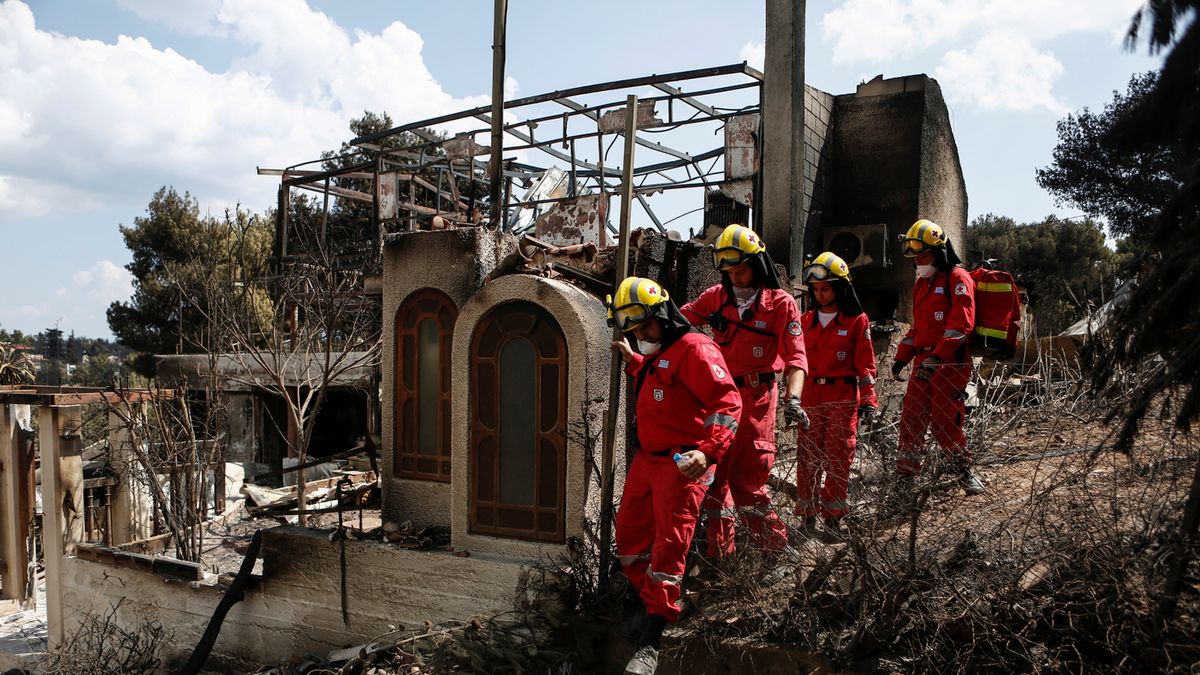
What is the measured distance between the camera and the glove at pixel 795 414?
518cm

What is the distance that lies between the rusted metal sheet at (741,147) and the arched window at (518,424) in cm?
689

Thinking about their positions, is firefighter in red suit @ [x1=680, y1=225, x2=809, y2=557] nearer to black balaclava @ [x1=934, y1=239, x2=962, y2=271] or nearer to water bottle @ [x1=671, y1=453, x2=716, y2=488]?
water bottle @ [x1=671, y1=453, x2=716, y2=488]

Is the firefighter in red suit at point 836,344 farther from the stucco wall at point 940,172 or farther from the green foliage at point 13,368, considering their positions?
the green foliage at point 13,368

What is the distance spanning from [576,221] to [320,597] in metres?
7.74

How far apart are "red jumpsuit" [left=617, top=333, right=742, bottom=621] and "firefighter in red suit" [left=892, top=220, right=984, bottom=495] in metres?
1.47

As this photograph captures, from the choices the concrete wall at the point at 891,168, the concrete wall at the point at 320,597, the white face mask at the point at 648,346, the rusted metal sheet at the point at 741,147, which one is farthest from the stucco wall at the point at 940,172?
the concrete wall at the point at 320,597

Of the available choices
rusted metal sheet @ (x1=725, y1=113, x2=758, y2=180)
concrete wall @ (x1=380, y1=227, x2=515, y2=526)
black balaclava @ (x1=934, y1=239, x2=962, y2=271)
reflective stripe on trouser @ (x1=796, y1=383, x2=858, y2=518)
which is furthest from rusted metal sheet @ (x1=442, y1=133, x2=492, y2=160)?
reflective stripe on trouser @ (x1=796, y1=383, x2=858, y2=518)

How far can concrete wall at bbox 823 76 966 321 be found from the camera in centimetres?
1171

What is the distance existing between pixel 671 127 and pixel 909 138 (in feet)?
11.4

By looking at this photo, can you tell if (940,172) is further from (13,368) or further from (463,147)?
(13,368)

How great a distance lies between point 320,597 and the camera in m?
7.11

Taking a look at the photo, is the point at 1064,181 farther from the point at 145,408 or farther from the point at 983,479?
the point at 145,408

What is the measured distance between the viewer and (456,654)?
5.34m

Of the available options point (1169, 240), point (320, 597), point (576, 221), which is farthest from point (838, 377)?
point (576, 221)
